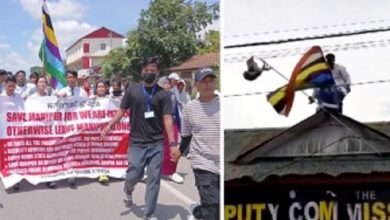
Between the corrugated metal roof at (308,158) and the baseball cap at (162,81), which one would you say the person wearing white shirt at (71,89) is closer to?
the baseball cap at (162,81)

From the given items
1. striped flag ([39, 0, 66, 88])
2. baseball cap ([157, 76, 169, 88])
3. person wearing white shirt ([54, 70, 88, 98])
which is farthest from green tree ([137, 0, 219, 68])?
striped flag ([39, 0, 66, 88])

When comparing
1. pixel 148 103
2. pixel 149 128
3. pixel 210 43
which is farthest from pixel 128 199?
pixel 210 43

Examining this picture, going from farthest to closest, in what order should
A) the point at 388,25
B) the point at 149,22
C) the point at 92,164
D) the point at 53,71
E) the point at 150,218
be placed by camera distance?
the point at 53,71 → the point at 92,164 → the point at 150,218 → the point at 149,22 → the point at 388,25

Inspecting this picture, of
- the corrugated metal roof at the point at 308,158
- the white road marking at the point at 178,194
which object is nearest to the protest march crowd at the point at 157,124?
the white road marking at the point at 178,194

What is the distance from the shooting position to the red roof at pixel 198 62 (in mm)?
1328

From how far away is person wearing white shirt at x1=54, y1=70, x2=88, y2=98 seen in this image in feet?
13.6

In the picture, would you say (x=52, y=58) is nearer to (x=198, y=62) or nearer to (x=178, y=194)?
(x=178, y=194)

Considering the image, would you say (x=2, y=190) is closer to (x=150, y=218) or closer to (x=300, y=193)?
(x=150, y=218)

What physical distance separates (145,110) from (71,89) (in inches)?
55.1

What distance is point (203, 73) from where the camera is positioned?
62.6 inches

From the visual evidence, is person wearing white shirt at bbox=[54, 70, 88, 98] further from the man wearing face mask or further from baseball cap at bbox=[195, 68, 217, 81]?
baseball cap at bbox=[195, 68, 217, 81]

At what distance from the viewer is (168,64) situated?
1.60 meters

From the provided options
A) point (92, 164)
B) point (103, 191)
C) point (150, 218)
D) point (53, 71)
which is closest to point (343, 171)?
point (150, 218)

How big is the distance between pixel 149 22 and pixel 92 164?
255 centimetres
